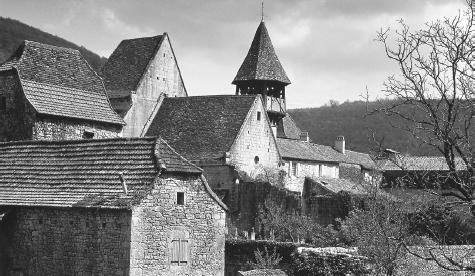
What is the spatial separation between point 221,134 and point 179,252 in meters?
15.5

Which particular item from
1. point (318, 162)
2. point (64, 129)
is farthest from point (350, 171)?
point (64, 129)

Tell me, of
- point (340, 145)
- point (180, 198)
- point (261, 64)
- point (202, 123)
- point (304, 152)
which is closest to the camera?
point (180, 198)

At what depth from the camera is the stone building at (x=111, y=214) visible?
22859 mm

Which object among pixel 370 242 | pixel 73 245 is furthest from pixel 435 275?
pixel 73 245

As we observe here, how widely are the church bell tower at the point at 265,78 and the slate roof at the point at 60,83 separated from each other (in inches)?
912

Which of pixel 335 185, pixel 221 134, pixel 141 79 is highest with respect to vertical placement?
pixel 141 79

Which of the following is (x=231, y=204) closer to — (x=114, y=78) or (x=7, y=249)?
(x=114, y=78)

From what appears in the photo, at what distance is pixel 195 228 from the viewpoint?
24219 millimetres

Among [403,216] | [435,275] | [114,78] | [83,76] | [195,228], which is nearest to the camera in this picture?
[435,275]

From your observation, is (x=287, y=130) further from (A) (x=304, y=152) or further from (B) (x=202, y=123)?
(B) (x=202, y=123)

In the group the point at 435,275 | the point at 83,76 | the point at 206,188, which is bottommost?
the point at 435,275

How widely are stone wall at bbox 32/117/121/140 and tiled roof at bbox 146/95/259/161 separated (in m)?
5.52

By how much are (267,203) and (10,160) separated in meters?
14.5

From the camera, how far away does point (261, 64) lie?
58.4 metres
